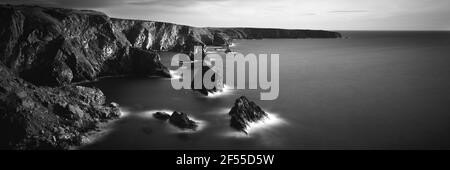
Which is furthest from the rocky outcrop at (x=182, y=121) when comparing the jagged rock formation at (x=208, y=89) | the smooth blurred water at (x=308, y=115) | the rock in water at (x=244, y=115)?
the jagged rock formation at (x=208, y=89)

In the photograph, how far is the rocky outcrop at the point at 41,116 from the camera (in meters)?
26.0

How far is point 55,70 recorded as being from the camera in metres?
53.3

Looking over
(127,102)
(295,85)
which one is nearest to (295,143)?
(127,102)

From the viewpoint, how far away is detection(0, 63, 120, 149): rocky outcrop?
26.0 metres

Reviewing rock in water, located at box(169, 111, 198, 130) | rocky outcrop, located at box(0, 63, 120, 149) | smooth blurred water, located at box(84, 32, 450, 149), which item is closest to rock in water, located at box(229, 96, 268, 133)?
smooth blurred water, located at box(84, 32, 450, 149)

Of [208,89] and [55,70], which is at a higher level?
[55,70]

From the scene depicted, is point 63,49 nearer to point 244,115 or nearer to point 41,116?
point 41,116

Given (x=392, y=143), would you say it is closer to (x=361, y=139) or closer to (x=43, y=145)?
(x=361, y=139)

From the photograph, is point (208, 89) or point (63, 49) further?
point (63, 49)

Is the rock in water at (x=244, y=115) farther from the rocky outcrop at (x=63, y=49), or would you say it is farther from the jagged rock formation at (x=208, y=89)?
the rocky outcrop at (x=63, y=49)

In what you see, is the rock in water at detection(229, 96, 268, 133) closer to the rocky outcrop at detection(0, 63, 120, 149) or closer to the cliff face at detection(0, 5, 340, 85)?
the rocky outcrop at detection(0, 63, 120, 149)

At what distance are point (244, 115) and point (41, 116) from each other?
20970 mm

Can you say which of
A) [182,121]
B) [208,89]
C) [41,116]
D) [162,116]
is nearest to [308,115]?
[182,121]

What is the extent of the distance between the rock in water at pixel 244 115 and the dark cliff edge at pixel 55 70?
1481 cm
